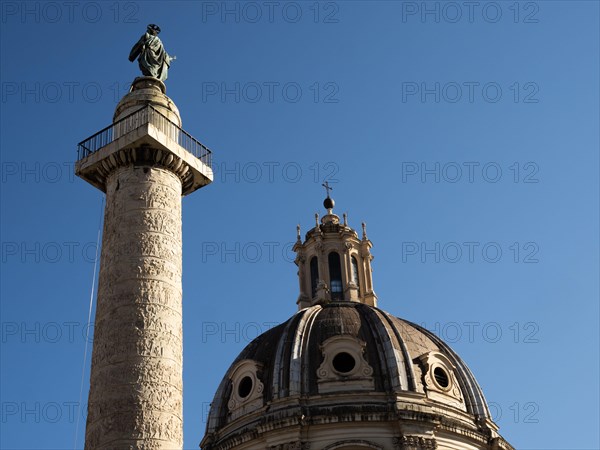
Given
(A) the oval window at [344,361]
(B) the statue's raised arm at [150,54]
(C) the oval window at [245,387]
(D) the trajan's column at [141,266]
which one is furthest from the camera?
(C) the oval window at [245,387]

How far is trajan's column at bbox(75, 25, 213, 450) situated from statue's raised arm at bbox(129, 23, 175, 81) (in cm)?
2

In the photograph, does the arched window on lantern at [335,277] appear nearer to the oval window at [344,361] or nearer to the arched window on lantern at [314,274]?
the arched window on lantern at [314,274]

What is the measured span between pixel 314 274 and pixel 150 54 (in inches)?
1201

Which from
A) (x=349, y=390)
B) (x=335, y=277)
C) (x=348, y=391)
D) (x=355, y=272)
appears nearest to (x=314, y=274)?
(x=335, y=277)

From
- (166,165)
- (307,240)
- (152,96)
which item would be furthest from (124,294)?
(307,240)

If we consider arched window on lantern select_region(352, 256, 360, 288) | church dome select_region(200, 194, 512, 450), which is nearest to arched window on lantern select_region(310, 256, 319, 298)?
arched window on lantern select_region(352, 256, 360, 288)

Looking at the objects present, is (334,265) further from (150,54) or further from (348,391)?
(150,54)

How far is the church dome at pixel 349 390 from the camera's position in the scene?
126 feet

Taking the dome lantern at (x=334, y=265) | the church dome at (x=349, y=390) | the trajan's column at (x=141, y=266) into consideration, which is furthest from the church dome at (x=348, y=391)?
the trajan's column at (x=141, y=266)

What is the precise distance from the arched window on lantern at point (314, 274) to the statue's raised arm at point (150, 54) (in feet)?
96.2

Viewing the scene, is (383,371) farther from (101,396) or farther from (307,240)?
(101,396)

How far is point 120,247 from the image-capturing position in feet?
57.6

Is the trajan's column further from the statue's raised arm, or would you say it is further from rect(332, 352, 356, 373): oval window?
rect(332, 352, 356, 373): oval window

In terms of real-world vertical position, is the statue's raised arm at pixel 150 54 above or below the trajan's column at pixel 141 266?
above
